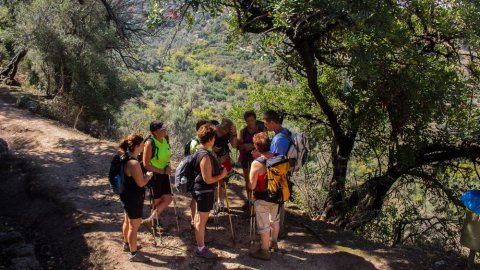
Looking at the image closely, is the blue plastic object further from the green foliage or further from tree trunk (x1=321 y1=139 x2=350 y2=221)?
the green foliage

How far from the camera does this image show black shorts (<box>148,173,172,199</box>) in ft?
18.6

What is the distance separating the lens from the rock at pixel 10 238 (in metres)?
5.68

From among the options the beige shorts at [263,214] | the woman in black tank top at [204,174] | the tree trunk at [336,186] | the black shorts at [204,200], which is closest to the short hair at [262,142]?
the woman in black tank top at [204,174]

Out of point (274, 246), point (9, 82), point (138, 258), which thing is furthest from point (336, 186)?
point (9, 82)

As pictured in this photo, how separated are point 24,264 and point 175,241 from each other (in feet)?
6.57

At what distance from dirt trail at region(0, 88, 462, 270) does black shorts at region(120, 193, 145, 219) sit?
0.70 m

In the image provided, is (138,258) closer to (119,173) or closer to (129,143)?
(119,173)

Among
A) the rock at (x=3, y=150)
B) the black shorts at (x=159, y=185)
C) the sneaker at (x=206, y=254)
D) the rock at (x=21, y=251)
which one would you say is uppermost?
the black shorts at (x=159, y=185)

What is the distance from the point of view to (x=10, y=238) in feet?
18.9

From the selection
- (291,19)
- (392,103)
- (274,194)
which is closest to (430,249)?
(392,103)

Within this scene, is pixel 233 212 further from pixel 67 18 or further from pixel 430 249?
pixel 67 18

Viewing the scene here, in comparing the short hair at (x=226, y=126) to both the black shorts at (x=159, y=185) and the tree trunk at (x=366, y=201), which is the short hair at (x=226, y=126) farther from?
the tree trunk at (x=366, y=201)

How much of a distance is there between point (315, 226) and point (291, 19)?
3620 millimetres

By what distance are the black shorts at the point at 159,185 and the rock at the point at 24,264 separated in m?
1.79
